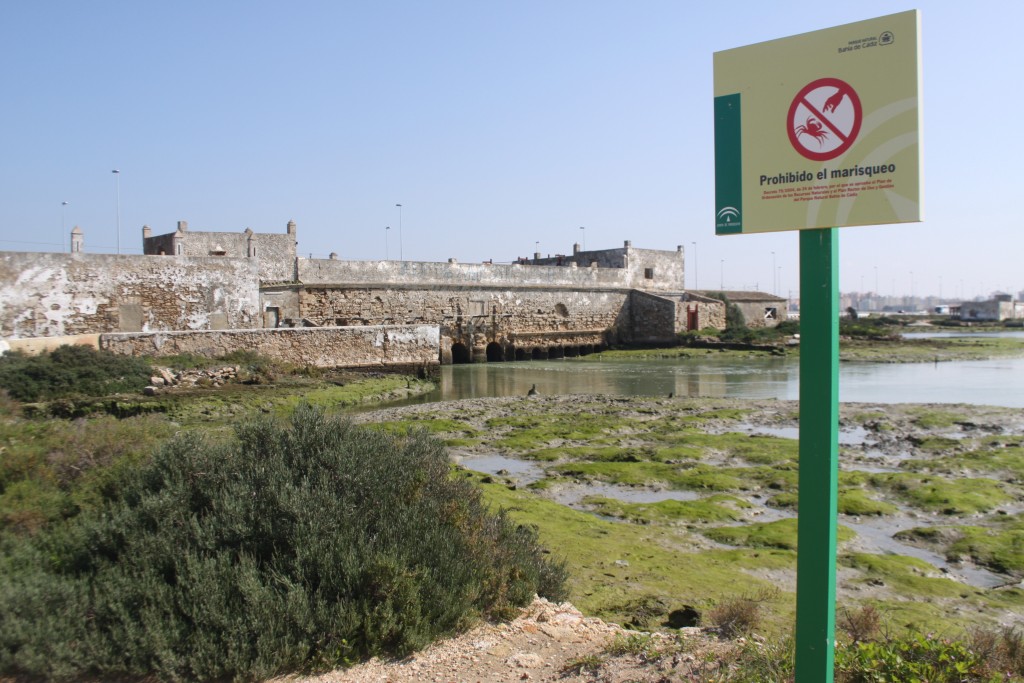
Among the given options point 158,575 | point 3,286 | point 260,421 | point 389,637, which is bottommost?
point 389,637

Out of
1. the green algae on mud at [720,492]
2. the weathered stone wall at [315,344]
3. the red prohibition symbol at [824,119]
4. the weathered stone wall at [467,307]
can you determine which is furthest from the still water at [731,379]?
the red prohibition symbol at [824,119]

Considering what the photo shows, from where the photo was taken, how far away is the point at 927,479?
11.3m

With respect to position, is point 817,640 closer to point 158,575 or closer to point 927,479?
point 158,575

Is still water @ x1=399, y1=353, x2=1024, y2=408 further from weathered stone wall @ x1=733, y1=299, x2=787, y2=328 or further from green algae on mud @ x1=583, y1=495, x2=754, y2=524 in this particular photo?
weathered stone wall @ x1=733, y1=299, x2=787, y2=328

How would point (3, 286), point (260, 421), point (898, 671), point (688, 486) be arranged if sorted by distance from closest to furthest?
point (898, 671) < point (260, 421) < point (688, 486) < point (3, 286)

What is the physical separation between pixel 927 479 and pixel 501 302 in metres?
27.3

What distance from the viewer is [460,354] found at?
122 ft

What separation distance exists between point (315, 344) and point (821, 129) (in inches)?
940

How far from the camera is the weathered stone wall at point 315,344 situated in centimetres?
2209

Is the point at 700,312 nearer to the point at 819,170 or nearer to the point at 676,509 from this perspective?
the point at 676,509

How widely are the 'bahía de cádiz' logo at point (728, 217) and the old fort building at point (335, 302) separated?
21533 mm

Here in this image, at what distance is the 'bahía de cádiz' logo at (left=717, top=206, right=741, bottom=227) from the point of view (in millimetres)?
3395

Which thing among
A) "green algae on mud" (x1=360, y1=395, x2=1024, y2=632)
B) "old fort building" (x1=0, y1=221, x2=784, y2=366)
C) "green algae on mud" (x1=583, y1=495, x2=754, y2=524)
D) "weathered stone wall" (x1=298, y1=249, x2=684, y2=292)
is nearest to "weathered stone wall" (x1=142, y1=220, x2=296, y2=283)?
"old fort building" (x1=0, y1=221, x2=784, y2=366)

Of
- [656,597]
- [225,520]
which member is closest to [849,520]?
[656,597]
